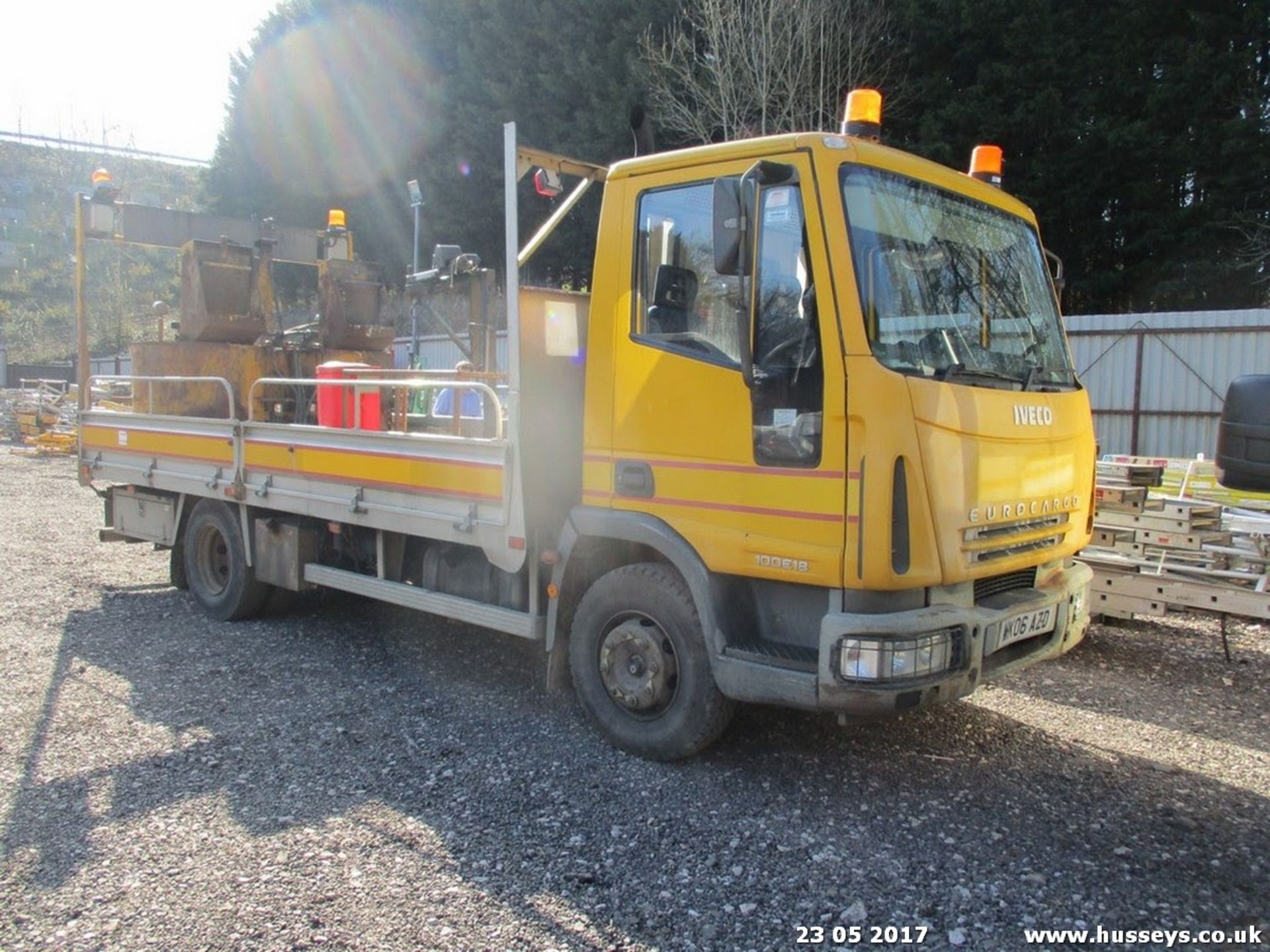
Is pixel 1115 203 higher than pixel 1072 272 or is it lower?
higher

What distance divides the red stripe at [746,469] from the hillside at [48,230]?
93.3ft

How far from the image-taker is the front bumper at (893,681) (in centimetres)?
355

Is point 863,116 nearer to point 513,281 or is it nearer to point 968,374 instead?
point 968,374

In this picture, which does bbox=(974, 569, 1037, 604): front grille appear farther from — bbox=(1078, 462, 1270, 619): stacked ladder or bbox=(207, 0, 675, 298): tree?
bbox=(207, 0, 675, 298): tree

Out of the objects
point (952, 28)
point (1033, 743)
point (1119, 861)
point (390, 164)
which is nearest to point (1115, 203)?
point (952, 28)

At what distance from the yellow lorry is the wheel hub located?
0.01 metres

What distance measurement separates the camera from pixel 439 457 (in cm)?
499

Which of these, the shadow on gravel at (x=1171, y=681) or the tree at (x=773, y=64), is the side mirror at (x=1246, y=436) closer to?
the shadow on gravel at (x=1171, y=681)

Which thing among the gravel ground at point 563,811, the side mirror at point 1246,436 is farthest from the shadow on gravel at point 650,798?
the side mirror at point 1246,436

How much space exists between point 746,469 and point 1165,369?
38.9 ft

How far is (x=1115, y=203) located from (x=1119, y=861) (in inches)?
625

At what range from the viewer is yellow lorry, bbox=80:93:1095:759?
359cm

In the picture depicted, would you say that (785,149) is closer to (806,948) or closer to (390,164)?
(806,948)

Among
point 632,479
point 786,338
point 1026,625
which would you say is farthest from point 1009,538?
point 632,479
